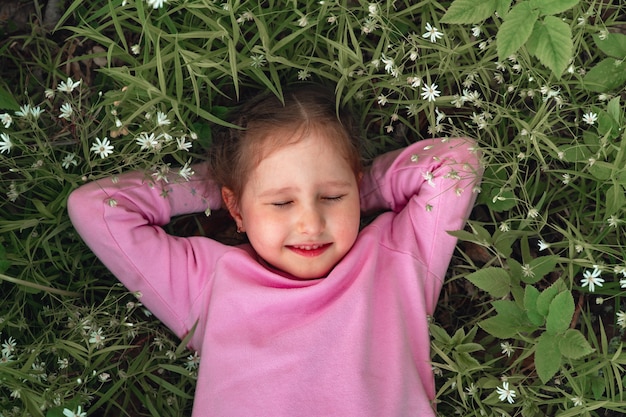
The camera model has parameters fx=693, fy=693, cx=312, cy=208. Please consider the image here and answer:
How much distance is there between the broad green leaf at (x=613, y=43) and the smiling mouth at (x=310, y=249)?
1093mm

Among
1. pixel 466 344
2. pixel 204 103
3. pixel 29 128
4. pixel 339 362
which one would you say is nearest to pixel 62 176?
pixel 29 128

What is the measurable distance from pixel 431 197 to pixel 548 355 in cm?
64

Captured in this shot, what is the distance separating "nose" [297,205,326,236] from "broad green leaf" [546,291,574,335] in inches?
28.5

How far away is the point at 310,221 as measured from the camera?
7.06 feet

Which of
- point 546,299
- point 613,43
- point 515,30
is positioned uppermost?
point 515,30

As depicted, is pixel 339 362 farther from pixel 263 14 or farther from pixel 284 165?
pixel 263 14

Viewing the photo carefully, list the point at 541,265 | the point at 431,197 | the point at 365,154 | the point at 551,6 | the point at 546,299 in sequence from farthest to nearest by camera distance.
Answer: the point at 365,154, the point at 431,197, the point at 541,265, the point at 546,299, the point at 551,6

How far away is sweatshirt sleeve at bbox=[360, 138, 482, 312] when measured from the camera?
231 centimetres

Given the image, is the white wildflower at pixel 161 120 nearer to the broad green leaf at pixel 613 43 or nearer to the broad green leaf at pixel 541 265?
the broad green leaf at pixel 541 265

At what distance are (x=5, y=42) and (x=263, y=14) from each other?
42.2 inches

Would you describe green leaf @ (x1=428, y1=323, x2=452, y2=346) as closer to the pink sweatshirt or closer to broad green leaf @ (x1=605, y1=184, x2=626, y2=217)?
the pink sweatshirt

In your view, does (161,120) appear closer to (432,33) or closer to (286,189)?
(286,189)

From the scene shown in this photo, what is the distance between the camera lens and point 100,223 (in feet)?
7.49

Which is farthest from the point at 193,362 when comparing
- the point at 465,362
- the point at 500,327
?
the point at 500,327
